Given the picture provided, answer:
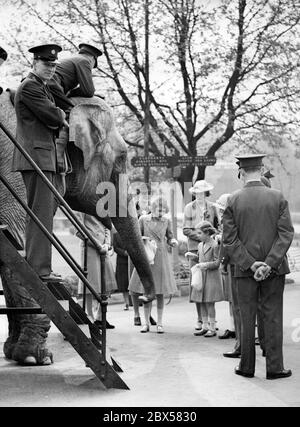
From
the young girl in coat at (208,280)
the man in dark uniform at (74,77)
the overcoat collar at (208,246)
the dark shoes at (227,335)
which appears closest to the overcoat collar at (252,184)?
the man in dark uniform at (74,77)

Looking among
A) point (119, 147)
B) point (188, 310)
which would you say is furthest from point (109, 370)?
point (188, 310)

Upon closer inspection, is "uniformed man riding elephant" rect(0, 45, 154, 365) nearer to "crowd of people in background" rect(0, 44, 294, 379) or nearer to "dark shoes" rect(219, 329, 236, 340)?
"crowd of people in background" rect(0, 44, 294, 379)

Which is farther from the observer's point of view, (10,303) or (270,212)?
(10,303)

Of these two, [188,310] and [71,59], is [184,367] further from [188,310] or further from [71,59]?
[188,310]

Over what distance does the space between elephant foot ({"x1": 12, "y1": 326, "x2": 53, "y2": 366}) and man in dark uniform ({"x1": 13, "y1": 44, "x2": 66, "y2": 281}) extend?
39.4 inches

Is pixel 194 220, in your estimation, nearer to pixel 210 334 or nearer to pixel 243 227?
pixel 210 334

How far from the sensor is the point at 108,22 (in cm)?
1903

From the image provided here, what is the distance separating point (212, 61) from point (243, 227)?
12265 millimetres

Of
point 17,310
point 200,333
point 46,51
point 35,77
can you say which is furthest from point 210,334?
point 46,51

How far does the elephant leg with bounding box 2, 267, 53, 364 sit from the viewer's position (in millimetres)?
8688

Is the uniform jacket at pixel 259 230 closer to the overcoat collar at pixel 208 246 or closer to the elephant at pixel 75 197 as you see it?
the elephant at pixel 75 197

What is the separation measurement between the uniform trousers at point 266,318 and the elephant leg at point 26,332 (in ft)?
7.20

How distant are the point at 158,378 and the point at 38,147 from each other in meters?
2.44

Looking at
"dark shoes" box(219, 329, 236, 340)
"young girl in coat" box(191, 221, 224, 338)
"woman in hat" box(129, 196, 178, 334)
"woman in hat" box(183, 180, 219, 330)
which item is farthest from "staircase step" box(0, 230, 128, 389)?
"woman in hat" box(183, 180, 219, 330)
